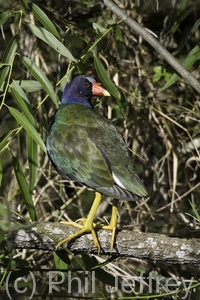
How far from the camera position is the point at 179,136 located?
4199mm

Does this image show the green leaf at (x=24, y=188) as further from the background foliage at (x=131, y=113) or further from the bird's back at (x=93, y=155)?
→ the background foliage at (x=131, y=113)

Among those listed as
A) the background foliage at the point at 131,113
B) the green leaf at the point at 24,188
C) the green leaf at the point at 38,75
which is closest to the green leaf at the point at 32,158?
the green leaf at the point at 24,188

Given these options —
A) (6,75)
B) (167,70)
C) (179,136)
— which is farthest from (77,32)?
(6,75)

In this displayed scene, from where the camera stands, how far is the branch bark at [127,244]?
115 inches

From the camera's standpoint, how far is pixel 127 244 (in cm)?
304

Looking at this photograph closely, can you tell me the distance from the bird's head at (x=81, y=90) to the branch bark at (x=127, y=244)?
3.37ft

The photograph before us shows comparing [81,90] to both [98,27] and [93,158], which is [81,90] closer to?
[98,27]

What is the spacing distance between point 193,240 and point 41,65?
5.74 ft

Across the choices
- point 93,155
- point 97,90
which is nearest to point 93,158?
point 93,155

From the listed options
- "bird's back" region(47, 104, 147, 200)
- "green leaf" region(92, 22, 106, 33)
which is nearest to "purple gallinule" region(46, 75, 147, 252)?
"bird's back" region(47, 104, 147, 200)

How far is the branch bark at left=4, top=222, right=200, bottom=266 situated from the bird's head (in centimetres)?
103

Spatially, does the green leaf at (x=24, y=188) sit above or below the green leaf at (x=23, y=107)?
below

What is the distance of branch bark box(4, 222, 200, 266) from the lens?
115 inches

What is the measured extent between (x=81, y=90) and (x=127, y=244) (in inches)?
46.7
